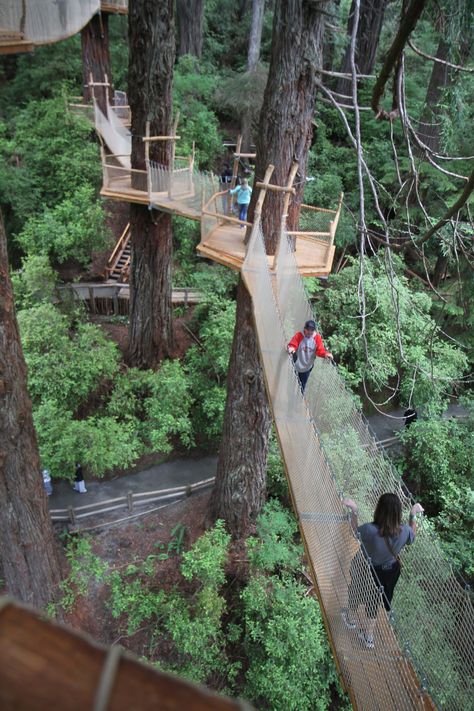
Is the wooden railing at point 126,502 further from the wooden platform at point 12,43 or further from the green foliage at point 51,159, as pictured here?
the green foliage at point 51,159

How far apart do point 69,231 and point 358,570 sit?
9.38 metres

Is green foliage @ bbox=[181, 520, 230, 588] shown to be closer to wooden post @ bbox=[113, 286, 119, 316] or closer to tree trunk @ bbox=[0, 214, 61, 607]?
tree trunk @ bbox=[0, 214, 61, 607]

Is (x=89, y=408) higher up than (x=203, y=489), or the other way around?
(x=89, y=408)

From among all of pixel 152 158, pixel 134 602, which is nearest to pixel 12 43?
pixel 152 158

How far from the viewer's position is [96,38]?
12.2 m

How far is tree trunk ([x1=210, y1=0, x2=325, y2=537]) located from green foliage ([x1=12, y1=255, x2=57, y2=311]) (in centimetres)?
473

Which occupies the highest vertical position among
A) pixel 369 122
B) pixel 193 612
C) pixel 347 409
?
pixel 369 122

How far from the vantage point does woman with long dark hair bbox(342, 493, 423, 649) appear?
2496 millimetres

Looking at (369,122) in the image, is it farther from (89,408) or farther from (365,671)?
(365,671)

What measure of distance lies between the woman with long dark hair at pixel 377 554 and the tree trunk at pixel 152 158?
19.6ft

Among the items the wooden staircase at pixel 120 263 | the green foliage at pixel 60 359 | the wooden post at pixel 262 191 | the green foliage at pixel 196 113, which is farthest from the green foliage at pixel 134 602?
the green foliage at pixel 196 113

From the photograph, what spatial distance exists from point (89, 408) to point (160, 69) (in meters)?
5.11

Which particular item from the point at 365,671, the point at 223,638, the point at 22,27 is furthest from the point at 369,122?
the point at 365,671

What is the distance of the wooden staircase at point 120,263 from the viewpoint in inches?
431
